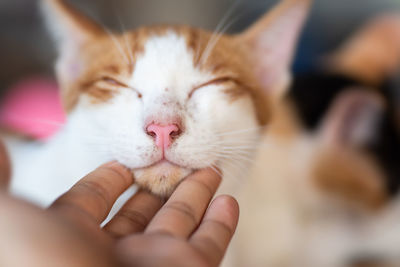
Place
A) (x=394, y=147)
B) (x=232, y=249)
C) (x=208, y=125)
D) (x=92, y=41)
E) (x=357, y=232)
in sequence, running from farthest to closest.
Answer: (x=394, y=147) → (x=357, y=232) → (x=232, y=249) → (x=92, y=41) → (x=208, y=125)

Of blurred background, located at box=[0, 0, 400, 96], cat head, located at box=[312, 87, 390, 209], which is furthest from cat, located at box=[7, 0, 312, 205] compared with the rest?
cat head, located at box=[312, 87, 390, 209]

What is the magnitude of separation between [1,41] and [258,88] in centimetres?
90

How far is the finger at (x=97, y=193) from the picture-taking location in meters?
0.42

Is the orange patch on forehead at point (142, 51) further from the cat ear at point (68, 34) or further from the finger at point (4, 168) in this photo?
the finger at point (4, 168)

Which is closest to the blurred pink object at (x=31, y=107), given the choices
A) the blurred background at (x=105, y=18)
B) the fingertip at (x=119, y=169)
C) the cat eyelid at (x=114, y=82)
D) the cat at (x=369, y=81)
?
the blurred background at (x=105, y=18)

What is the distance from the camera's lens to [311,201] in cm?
114

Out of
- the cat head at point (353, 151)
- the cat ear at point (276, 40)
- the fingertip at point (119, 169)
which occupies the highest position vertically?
the cat head at point (353, 151)

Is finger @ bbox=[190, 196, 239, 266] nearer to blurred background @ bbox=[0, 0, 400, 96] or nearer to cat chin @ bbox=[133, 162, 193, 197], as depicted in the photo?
cat chin @ bbox=[133, 162, 193, 197]

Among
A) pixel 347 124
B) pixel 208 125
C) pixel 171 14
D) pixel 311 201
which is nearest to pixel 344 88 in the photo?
pixel 347 124

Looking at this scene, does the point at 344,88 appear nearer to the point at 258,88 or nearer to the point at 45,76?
the point at 258,88

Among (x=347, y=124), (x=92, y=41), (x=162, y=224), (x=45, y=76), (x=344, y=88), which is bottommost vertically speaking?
(x=162, y=224)

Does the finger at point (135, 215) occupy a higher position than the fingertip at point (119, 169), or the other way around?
the fingertip at point (119, 169)

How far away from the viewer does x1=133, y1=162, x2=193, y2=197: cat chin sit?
0.53 m

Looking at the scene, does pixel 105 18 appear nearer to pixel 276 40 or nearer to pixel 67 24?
pixel 67 24
